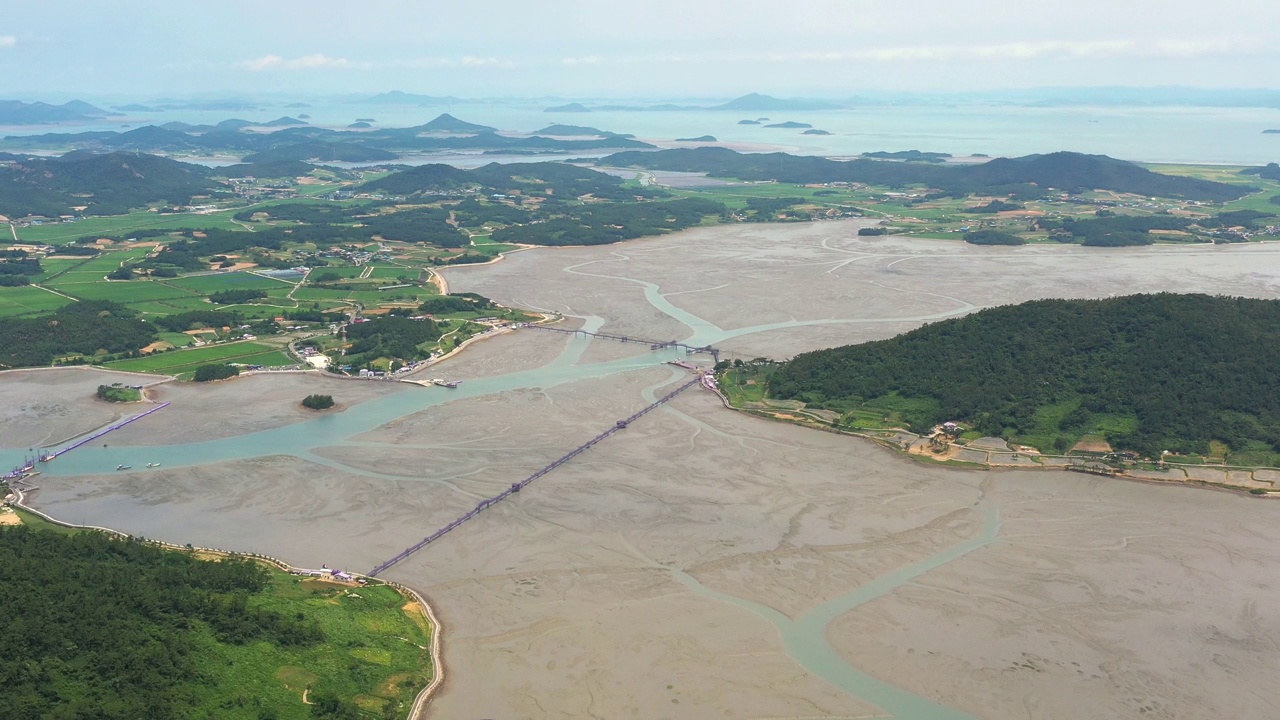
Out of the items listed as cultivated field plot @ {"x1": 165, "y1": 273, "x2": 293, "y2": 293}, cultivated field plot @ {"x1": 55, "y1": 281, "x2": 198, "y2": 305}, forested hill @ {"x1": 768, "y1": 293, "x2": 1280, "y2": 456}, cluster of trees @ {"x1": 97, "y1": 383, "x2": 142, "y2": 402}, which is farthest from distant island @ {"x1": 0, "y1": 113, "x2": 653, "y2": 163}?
forested hill @ {"x1": 768, "y1": 293, "x2": 1280, "y2": 456}

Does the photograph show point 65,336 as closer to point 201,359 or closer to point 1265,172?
point 201,359

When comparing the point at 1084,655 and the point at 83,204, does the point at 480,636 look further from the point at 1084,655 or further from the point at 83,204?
the point at 83,204

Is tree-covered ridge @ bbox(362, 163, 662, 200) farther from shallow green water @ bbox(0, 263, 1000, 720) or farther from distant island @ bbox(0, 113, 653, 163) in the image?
shallow green water @ bbox(0, 263, 1000, 720)

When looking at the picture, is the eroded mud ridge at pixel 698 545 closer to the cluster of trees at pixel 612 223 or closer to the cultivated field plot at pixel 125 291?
the cultivated field plot at pixel 125 291

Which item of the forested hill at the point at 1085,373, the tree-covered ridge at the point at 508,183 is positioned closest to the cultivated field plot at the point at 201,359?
the forested hill at the point at 1085,373

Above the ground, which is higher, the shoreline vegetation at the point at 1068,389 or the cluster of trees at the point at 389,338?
the shoreline vegetation at the point at 1068,389

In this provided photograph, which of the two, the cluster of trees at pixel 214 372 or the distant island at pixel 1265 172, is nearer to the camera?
the cluster of trees at pixel 214 372

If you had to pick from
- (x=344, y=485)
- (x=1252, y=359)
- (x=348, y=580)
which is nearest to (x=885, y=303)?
(x=1252, y=359)

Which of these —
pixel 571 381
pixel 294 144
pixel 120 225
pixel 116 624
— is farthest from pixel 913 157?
pixel 116 624
